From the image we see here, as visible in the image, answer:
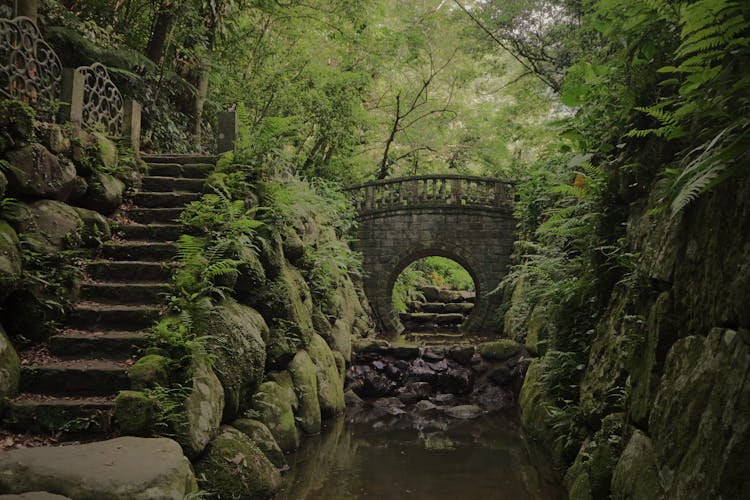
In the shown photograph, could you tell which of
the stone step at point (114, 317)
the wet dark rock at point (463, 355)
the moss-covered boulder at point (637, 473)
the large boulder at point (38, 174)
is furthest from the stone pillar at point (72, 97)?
the wet dark rock at point (463, 355)

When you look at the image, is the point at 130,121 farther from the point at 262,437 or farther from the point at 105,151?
the point at 262,437

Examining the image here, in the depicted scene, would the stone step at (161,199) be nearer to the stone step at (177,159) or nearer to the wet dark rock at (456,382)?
the stone step at (177,159)

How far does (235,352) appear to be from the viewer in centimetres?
571

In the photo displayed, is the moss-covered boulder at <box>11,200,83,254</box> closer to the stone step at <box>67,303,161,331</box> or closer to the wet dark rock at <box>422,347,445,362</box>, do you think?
the stone step at <box>67,303,161,331</box>

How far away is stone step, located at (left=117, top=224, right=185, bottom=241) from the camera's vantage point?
6.88 meters

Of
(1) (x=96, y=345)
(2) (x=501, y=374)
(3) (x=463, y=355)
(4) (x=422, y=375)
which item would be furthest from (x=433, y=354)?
(1) (x=96, y=345)

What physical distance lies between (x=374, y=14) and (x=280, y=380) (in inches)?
443

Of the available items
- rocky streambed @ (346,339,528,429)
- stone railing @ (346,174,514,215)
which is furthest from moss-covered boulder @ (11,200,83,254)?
stone railing @ (346,174,514,215)

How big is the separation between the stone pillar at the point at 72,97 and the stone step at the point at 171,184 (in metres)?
1.36

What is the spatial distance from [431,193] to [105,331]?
12565 millimetres

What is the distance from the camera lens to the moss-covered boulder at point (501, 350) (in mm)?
10898

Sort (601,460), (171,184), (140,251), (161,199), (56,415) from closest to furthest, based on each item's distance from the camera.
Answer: (601,460) < (56,415) < (140,251) < (161,199) < (171,184)

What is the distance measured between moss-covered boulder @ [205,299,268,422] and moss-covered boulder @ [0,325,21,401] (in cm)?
164

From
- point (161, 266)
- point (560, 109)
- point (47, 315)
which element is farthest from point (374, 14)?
point (47, 315)
